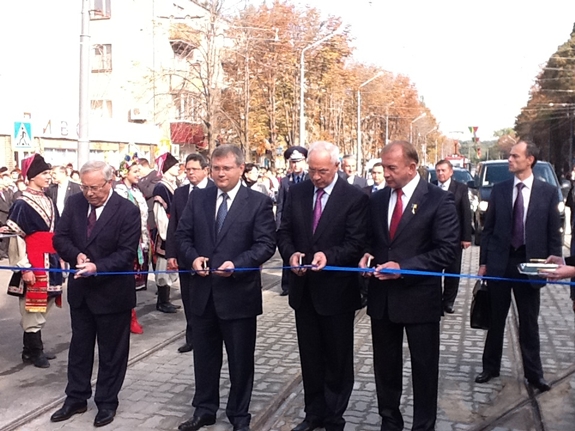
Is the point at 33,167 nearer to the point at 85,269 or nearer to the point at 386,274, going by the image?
the point at 85,269

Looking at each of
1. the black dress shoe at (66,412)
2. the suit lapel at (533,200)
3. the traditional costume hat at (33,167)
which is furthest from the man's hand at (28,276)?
the suit lapel at (533,200)

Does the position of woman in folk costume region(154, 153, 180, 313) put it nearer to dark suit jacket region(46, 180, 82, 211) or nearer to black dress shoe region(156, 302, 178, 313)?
black dress shoe region(156, 302, 178, 313)

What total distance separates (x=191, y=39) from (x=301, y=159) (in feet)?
56.7

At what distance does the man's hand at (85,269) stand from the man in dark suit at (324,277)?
1.43 m

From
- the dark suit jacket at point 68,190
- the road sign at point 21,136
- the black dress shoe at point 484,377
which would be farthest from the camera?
the road sign at point 21,136

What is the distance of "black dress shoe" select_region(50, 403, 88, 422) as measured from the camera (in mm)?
5488

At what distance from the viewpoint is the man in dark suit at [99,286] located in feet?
17.8

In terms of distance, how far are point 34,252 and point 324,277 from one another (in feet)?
10.8

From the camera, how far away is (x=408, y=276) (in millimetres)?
4789

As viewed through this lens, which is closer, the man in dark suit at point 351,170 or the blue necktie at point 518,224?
the blue necktie at point 518,224

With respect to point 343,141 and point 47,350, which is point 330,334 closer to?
point 47,350

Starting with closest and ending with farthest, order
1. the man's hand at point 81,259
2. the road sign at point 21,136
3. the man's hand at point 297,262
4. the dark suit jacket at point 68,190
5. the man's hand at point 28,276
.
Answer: the man's hand at point 297,262 < the man's hand at point 81,259 < the man's hand at point 28,276 < the dark suit jacket at point 68,190 < the road sign at point 21,136

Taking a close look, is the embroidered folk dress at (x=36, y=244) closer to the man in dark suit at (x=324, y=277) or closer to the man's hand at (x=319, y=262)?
the man in dark suit at (x=324, y=277)

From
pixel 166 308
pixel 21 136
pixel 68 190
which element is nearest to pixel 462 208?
pixel 166 308
